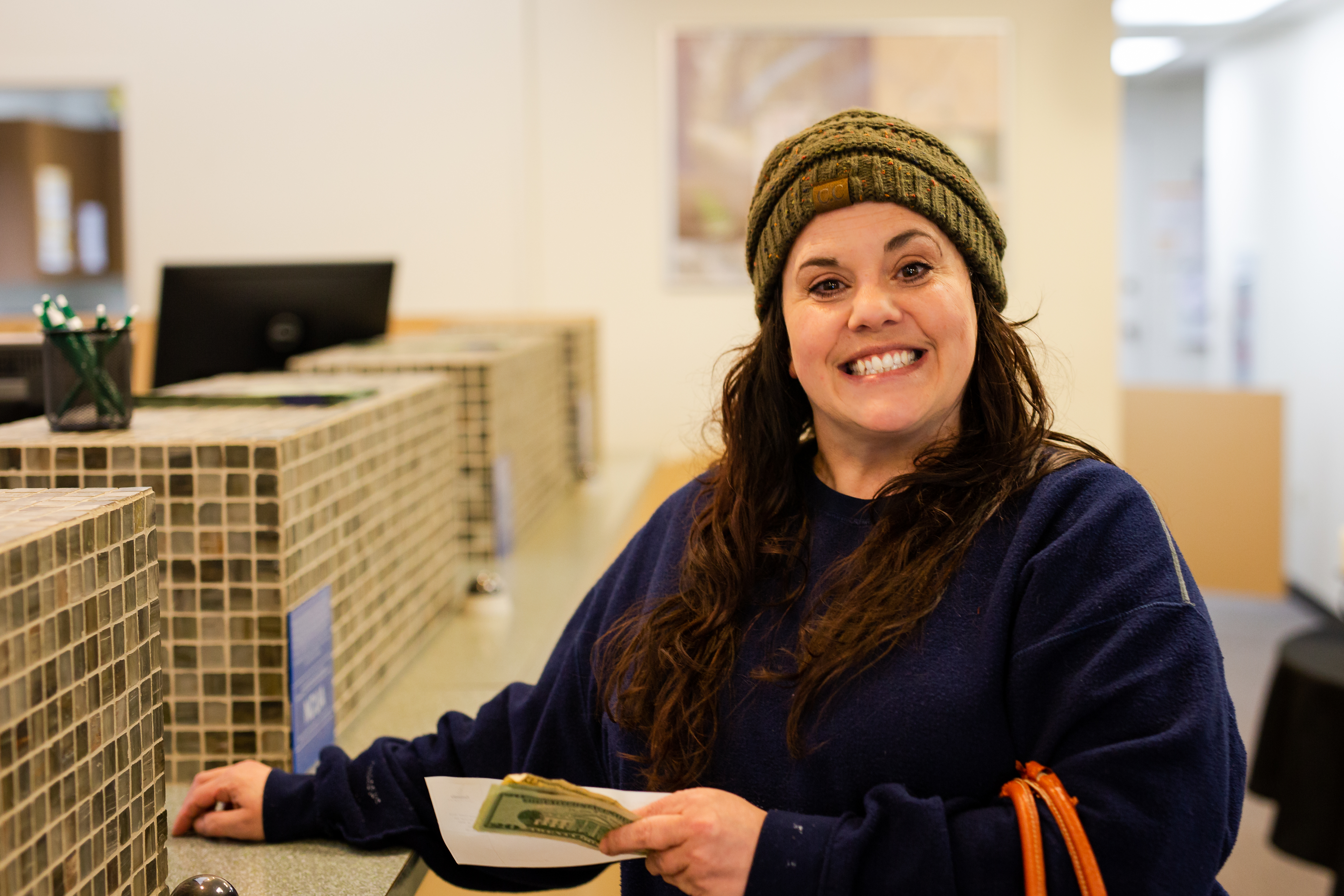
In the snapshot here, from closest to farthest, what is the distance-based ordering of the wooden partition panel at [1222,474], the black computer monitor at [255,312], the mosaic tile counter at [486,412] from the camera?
the mosaic tile counter at [486,412] < the black computer monitor at [255,312] < the wooden partition panel at [1222,474]

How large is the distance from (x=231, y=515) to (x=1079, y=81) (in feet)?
14.2

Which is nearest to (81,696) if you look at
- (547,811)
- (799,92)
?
(547,811)

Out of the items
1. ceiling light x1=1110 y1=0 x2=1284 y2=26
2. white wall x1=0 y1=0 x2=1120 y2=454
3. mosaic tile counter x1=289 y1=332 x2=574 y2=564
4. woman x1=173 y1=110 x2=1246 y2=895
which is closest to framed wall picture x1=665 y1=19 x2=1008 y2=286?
white wall x1=0 y1=0 x2=1120 y2=454

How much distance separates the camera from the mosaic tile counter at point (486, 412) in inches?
78.7

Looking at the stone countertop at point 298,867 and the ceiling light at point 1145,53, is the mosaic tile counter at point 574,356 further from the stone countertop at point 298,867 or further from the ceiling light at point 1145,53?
the ceiling light at point 1145,53

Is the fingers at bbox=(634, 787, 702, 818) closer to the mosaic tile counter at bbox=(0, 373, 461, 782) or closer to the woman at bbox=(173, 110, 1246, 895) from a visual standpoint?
the woman at bbox=(173, 110, 1246, 895)

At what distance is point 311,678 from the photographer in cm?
123

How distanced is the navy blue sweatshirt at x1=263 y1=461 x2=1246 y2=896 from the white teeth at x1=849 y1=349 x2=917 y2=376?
13cm

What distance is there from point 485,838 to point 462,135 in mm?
4089

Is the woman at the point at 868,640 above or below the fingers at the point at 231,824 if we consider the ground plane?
above

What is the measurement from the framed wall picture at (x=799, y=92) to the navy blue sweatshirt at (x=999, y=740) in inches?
150

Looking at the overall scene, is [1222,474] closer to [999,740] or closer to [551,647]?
[551,647]

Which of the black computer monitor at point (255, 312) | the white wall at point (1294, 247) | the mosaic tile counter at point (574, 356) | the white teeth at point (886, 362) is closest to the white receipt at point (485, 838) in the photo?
the white teeth at point (886, 362)

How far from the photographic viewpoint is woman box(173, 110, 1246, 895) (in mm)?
887
